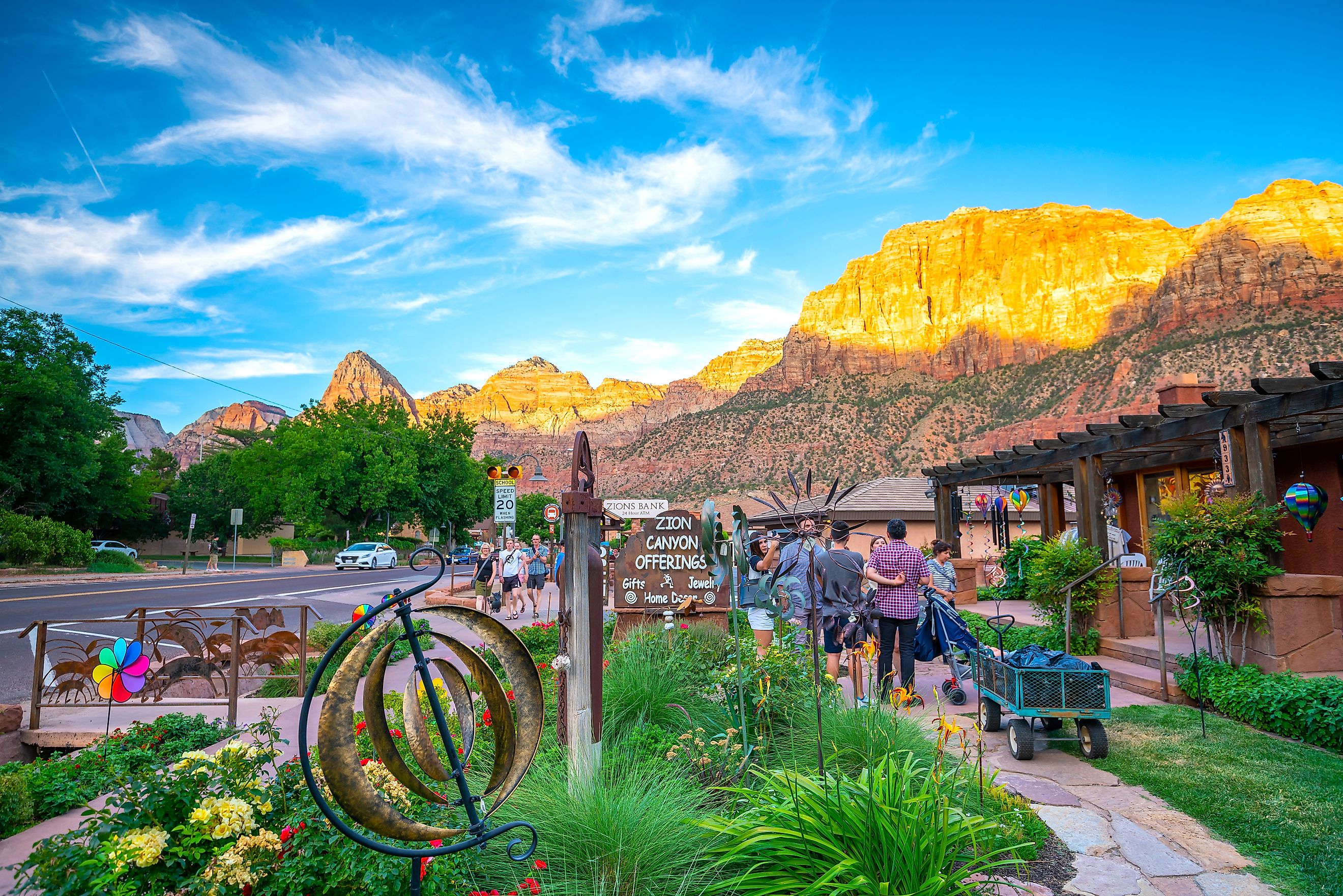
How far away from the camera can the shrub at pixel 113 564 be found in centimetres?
2692

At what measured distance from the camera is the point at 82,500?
35.0 metres

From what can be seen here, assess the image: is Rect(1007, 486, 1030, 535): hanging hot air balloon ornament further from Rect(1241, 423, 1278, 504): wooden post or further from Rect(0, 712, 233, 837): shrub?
Rect(0, 712, 233, 837): shrub

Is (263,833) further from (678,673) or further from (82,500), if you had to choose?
(82,500)

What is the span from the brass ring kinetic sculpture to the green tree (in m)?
34.0

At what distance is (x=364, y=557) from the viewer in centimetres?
3594

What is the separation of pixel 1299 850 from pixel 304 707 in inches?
196

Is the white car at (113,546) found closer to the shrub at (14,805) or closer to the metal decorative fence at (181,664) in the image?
the metal decorative fence at (181,664)

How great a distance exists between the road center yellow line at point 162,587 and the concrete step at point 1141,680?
20.5 m

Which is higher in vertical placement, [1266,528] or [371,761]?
[1266,528]

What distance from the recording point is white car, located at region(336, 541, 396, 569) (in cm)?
3575

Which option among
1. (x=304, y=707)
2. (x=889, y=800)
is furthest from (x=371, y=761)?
(x=889, y=800)

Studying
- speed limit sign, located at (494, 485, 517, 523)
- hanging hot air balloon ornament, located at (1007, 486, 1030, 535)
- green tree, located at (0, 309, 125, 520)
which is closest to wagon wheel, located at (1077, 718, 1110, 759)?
speed limit sign, located at (494, 485, 517, 523)

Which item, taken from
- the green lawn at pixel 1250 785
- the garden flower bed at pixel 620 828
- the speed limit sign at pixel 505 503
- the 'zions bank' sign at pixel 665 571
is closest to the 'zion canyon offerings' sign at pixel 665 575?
the 'zions bank' sign at pixel 665 571

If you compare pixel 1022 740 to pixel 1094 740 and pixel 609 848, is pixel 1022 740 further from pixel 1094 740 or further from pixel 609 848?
pixel 609 848
